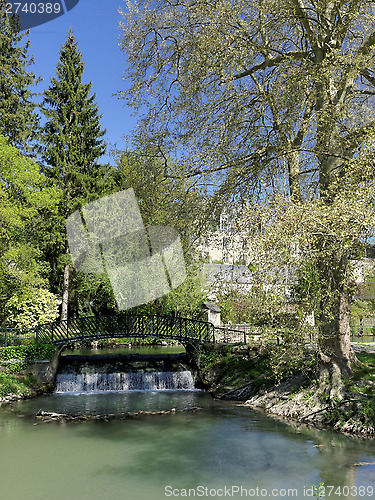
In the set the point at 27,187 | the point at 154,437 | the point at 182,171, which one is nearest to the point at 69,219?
the point at 27,187

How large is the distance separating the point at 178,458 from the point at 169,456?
277 millimetres

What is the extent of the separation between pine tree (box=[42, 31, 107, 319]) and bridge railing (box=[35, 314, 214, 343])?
12.1 m

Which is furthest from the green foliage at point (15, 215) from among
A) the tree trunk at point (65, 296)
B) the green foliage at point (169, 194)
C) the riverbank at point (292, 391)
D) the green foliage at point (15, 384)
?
the riverbank at point (292, 391)

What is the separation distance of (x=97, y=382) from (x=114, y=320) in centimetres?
390

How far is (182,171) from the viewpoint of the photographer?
15.2 meters

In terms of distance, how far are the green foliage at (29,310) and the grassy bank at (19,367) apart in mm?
2029

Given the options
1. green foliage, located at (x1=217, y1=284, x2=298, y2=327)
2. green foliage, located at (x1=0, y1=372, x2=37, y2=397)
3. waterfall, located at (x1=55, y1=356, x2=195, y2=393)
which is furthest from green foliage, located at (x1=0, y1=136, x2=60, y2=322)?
green foliage, located at (x1=217, y1=284, x2=298, y2=327)

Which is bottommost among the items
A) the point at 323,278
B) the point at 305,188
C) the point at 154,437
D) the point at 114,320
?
the point at 154,437

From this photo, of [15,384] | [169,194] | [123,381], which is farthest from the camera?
[123,381]

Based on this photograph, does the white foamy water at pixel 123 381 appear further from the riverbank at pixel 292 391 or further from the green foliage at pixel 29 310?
the green foliage at pixel 29 310

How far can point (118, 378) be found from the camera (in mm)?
20500

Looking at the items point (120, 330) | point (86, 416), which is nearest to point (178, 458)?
point (86, 416)

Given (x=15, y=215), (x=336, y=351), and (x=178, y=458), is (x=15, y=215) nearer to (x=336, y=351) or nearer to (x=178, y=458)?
(x=178, y=458)

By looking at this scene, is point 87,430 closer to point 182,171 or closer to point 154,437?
point 154,437
